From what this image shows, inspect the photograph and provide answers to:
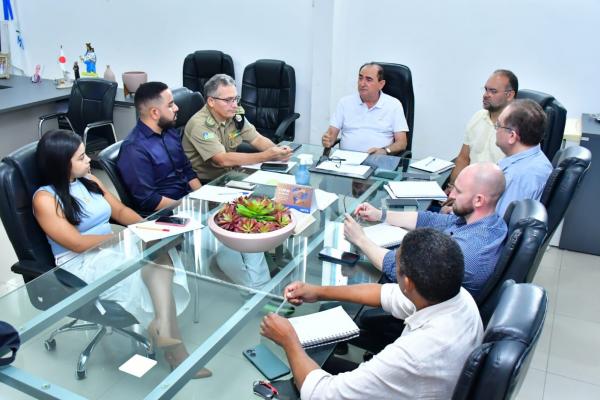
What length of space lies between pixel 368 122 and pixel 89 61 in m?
3.05

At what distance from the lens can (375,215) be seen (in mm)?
2533

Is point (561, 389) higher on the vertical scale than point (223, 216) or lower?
lower

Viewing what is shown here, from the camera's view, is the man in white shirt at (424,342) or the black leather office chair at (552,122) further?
the black leather office chair at (552,122)

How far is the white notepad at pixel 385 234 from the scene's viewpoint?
2314 millimetres

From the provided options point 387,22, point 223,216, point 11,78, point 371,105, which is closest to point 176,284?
point 223,216

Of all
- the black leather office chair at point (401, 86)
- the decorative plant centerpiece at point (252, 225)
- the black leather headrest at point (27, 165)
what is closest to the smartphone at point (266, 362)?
the decorative plant centerpiece at point (252, 225)

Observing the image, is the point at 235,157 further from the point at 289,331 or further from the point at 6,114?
the point at 6,114

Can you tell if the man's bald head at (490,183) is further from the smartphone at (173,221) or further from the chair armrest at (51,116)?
the chair armrest at (51,116)

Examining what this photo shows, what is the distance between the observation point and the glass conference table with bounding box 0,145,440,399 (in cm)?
156

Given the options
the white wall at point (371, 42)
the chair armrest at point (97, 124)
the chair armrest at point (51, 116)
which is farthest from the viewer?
the chair armrest at point (51, 116)

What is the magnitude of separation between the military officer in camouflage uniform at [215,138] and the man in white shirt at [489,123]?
1.20m

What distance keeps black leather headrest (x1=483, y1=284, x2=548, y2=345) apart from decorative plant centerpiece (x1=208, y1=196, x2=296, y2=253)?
98 centimetres

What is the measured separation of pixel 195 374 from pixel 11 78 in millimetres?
5287

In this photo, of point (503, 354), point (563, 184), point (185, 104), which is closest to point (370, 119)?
point (185, 104)
